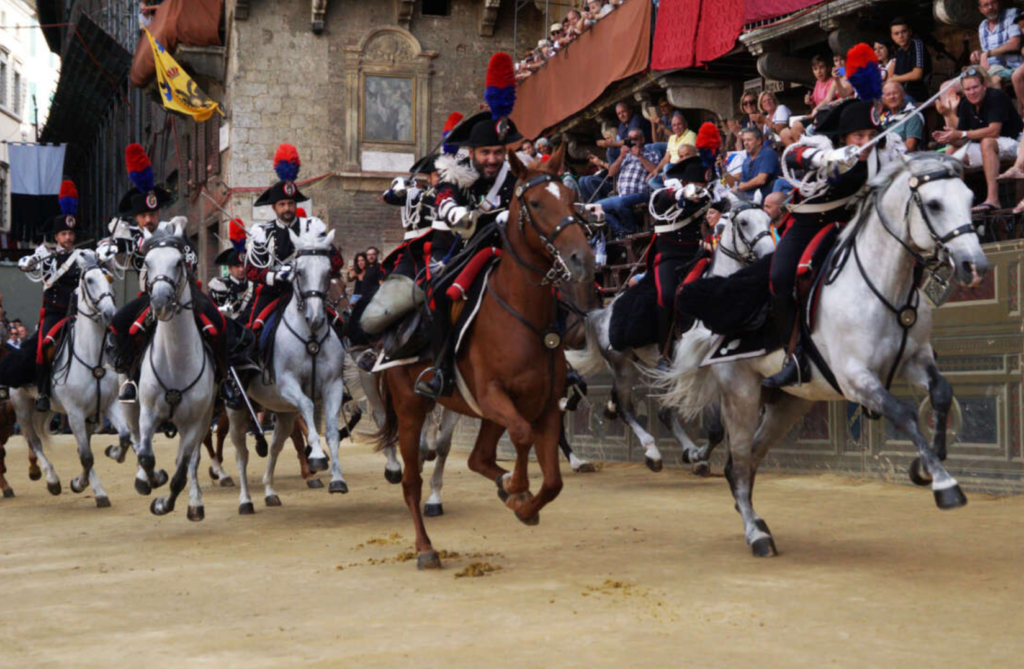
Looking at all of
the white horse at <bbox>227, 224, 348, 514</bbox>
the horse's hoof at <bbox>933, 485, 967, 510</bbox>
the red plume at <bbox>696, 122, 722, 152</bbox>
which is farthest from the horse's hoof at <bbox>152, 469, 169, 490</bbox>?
the horse's hoof at <bbox>933, 485, 967, 510</bbox>

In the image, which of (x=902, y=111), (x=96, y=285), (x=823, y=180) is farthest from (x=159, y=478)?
(x=902, y=111)

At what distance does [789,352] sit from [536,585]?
225 centimetres

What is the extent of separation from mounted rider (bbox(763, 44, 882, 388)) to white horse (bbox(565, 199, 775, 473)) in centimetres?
189

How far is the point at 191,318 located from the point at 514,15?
999 inches

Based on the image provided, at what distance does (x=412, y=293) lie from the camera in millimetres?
8906

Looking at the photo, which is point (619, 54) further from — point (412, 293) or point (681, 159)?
point (412, 293)

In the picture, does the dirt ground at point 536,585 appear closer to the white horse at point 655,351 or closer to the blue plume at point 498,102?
the white horse at point 655,351

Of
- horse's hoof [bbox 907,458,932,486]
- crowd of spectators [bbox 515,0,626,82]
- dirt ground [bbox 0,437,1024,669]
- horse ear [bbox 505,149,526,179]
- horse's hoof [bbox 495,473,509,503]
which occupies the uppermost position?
crowd of spectators [bbox 515,0,626,82]

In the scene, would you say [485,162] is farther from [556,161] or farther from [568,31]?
[568,31]

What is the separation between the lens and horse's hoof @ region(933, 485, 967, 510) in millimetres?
6725

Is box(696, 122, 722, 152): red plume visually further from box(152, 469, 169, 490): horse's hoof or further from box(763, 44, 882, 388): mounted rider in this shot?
box(152, 469, 169, 490): horse's hoof

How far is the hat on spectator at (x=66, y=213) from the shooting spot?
14828 millimetres

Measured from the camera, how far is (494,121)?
8953mm

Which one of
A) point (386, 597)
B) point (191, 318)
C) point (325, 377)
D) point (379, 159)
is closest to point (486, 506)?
point (325, 377)
